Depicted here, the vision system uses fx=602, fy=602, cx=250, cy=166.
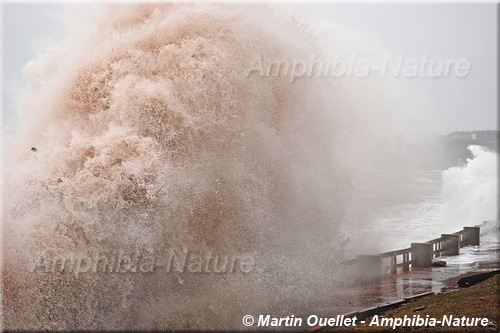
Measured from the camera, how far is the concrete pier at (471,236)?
67.9 ft

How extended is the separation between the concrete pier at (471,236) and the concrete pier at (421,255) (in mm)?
4242

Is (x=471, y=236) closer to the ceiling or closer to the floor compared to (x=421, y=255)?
closer to the ceiling

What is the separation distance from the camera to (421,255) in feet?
56.3

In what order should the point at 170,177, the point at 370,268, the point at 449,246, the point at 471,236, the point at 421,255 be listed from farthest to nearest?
the point at 471,236 → the point at 449,246 → the point at 421,255 → the point at 370,268 → the point at 170,177

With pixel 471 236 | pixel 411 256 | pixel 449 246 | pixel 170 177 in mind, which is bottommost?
pixel 411 256

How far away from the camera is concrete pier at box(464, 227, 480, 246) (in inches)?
815

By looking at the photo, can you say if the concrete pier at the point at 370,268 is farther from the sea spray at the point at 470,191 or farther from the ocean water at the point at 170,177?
the sea spray at the point at 470,191

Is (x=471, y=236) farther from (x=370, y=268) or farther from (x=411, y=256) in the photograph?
(x=370, y=268)

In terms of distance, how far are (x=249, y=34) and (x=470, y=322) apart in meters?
9.07

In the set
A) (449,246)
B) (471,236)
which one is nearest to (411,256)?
(449,246)

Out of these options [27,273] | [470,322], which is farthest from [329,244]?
[27,273]

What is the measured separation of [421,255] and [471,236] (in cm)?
451

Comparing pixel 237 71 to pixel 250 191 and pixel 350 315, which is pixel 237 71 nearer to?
pixel 250 191

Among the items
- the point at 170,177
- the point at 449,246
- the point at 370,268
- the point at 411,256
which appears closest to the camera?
the point at 170,177
